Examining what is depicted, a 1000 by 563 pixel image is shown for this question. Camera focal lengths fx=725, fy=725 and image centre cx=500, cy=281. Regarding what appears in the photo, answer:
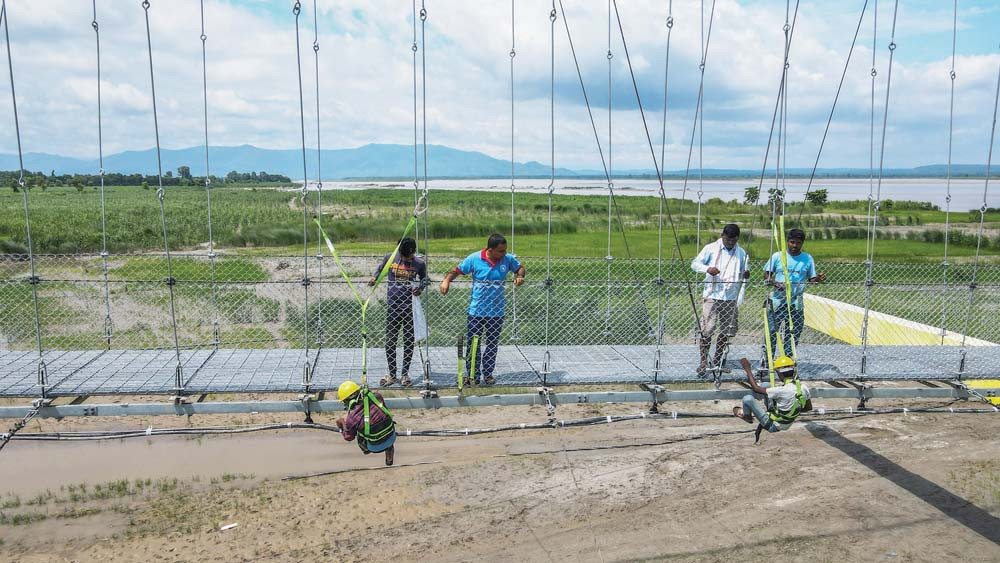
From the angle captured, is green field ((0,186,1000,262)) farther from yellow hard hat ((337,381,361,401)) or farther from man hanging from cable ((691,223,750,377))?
yellow hard hat ((337,381,361,401))

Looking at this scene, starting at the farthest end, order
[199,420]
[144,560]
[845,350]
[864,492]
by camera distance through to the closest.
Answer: [845,350], [199,420], [864,492], [144,560]

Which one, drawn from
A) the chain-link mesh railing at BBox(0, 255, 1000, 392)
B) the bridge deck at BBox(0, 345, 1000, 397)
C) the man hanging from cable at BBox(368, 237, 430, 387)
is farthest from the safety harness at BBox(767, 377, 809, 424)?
the man hanging from cable at BBox(368, 237, 430, 387)

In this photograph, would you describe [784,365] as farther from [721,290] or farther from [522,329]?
[522,329]

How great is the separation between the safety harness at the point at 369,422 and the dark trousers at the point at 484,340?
77.6 inches

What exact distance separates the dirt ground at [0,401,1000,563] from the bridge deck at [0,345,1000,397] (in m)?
0.57

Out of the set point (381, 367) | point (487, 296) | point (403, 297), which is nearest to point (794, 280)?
point (487, 296)

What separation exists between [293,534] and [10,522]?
245 centimetres

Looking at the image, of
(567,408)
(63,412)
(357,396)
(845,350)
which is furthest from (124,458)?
(845,350)

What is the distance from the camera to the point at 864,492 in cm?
689

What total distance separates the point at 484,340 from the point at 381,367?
1.57 m

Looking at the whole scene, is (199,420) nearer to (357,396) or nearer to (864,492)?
(357,396)

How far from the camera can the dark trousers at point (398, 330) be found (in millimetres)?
8039

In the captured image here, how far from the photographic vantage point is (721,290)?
8391 mm

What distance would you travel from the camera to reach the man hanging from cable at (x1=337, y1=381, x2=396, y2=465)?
19.9ft
